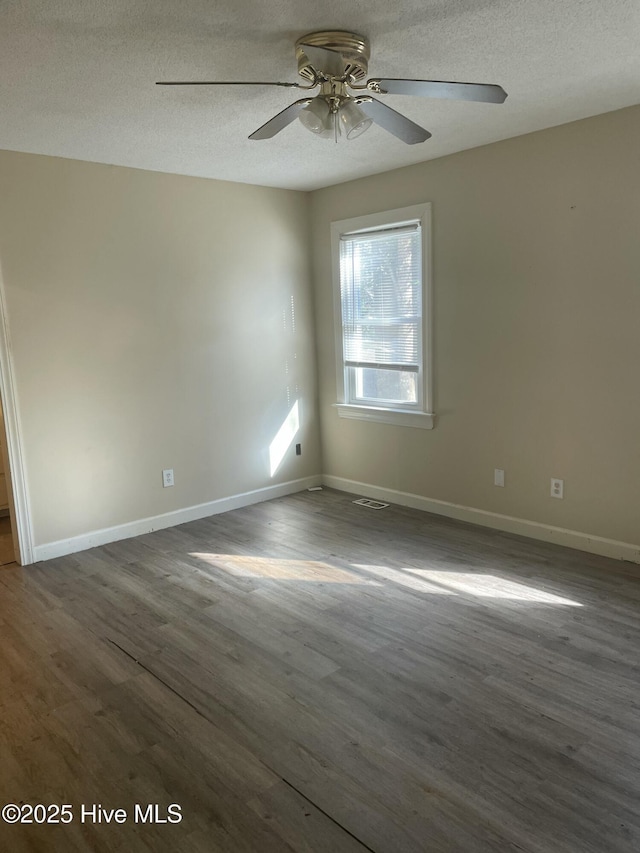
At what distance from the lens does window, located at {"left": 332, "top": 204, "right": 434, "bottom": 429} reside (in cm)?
439

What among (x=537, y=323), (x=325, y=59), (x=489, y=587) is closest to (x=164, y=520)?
(x=489, y=587)

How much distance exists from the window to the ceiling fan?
1.80m

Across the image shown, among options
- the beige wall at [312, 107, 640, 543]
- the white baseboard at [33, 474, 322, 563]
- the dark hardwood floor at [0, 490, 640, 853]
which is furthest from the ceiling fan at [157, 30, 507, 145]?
the white baseboard at [33, 474, 322, 563]

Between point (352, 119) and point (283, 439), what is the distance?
3030mm

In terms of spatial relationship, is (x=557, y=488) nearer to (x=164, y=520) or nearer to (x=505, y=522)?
(x=505, y=522)

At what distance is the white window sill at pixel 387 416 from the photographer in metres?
4.47

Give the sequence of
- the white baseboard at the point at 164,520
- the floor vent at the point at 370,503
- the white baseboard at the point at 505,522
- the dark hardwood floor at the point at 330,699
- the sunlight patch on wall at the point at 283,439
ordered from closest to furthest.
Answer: the dark hardwood floor at the point at 330,699
the white baseboard at the point at 505,522
the white baseboard at the point at 164,520
the floor vent at the point at 370,503
the sunlight patch on wall at the point at 283,439

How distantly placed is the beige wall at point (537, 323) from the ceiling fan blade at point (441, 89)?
143cm

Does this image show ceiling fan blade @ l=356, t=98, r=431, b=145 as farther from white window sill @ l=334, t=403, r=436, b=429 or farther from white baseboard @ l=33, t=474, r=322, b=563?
white baseboard @ l=33, t=474, r=322, b=563

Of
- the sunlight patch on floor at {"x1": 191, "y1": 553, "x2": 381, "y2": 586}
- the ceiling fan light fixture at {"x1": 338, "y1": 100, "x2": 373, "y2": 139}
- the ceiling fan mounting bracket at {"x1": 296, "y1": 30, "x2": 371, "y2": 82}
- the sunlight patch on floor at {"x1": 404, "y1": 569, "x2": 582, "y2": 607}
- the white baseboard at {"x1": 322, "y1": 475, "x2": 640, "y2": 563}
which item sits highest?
the ceiling fan mounting bracket at {"x1": 296, "y1": 30, "x2": 371, "y2": 82}

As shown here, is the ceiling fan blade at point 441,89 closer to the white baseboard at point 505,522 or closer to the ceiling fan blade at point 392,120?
the ceiling fan blade at point 392,120

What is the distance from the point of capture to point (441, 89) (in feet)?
7.41

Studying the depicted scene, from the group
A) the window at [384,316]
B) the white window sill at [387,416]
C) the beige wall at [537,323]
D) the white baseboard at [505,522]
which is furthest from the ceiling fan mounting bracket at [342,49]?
the white baseboard at [505,522]

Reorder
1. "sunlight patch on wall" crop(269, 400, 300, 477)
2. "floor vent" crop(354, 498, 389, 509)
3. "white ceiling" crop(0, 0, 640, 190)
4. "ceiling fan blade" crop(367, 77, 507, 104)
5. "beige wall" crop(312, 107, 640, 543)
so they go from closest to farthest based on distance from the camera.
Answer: "white ceiling" crop(0, 0, 640, 190), "ceiling fan blade" crop(367, 77, 507, 104), "beige wall" crop(312, 107, 640, 543), "floor vent" crop(354, 498, 389, 509), "sunlight patch on wall" crop(269, 400, 300, 477)
